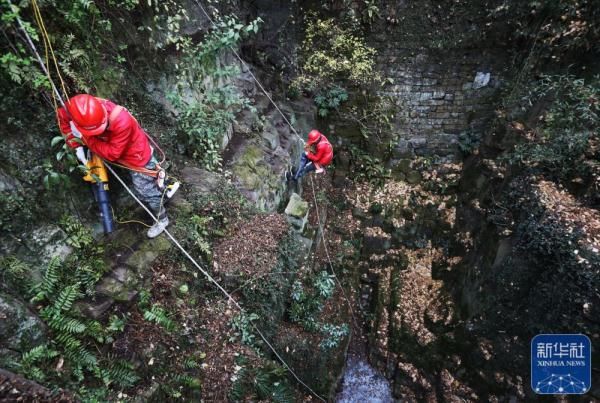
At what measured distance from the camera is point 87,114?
3229mm

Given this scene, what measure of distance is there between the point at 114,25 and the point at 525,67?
853 cm

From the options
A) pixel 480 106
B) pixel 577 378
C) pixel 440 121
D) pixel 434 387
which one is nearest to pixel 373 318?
pixel 434 387

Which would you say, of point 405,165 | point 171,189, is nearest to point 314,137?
point 171,189

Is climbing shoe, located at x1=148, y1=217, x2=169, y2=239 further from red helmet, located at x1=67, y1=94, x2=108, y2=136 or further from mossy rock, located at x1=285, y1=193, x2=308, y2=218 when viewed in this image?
mossy rock, located at x1=285, y1=193, x2=308, y2=218

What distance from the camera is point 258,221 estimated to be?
552 cm

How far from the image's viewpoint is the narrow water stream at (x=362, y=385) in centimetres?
659

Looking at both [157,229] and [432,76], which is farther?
[432,76]

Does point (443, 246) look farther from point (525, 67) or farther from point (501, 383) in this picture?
point (525, 67)

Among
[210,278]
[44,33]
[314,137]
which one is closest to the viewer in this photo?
[44,33]

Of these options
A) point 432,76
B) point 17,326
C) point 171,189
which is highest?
point 432,76

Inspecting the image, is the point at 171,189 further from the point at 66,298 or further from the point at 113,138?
the point at 66,298

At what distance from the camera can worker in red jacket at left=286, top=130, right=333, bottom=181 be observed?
6586 millimetres

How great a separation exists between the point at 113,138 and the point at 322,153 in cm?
402

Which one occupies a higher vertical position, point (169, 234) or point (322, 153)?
point (322, 153)
